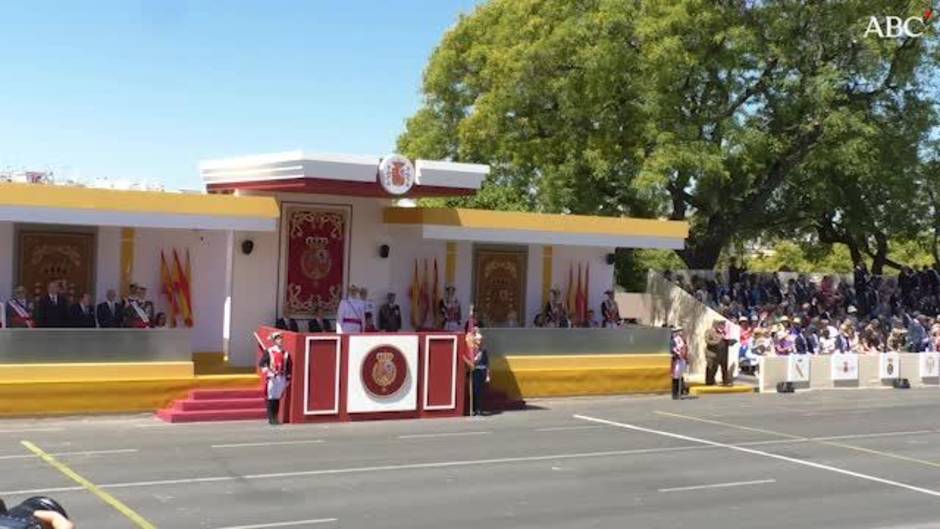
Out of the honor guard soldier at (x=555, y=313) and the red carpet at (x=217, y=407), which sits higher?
the honor guard soldier at (x=555, y=313)

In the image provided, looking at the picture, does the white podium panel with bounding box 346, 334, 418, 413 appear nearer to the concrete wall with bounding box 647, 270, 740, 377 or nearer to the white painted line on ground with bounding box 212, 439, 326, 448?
the white painted line on ground with bounding box 212, 439, 326, 448

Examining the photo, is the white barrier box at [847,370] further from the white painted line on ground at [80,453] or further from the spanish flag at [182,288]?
the white painted line on ground at [80,453]

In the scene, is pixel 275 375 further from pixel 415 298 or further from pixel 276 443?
pixel 415 298

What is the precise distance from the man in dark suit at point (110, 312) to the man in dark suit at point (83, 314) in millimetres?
178

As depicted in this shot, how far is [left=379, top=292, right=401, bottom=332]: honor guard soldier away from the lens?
2281 centimetres

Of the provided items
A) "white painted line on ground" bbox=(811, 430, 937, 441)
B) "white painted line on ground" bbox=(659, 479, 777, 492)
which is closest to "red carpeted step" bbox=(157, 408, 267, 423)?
"white painted line on ground" bbox=(659, 479, 777, 492)

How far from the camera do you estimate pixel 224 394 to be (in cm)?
1923

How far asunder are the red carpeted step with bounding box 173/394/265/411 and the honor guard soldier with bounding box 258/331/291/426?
0.70 metres

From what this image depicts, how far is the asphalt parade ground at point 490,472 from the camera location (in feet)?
38.0

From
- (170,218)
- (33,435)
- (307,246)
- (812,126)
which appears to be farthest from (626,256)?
(33,435)

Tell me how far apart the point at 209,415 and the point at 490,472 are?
6367mm

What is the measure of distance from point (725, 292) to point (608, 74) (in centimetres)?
758

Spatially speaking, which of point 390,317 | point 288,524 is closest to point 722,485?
point 288,524

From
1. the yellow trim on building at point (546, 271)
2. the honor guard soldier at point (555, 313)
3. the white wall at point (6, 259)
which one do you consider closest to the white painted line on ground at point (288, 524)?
the white wall at point (6, 259)
